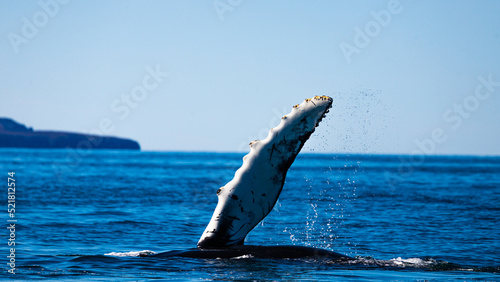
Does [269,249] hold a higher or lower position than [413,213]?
lower

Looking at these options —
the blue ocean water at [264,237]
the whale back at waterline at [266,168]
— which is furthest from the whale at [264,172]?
the blue ocean water at [264,237]

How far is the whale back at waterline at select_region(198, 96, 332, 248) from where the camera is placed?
8.75 metres

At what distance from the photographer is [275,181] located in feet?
Answer: 29.3

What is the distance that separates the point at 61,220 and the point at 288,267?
1079 cm

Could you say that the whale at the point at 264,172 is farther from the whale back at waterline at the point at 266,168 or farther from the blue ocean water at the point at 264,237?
the blue ocean water at the point at 264,237

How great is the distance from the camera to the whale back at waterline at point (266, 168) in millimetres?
8750

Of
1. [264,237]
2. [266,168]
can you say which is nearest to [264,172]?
[266,168]

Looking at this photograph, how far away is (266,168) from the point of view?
29.1 ft

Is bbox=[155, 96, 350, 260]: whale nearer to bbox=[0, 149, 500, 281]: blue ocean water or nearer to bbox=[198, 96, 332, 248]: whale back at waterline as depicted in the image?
bbox=[198, 96, 332, 248]: whale back at waterline

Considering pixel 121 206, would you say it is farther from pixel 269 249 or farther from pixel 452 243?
pixel 269 249

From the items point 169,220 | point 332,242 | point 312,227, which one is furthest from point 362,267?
point 169,220

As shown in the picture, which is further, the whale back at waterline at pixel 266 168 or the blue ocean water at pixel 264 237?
the blue ocean water at pixel 264 237

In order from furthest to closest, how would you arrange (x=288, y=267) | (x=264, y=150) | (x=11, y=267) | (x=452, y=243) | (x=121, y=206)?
(x=121, y=206) < (x=452, y=243) < (x=11, y=267) < (x=288, y=267) < (x=264, y=150)

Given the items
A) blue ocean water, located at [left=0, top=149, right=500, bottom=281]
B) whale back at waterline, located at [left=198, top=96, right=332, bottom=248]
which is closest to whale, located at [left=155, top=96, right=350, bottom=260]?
whale back at waterline, located at [left=198, top=96, right=332, bottom=248]
